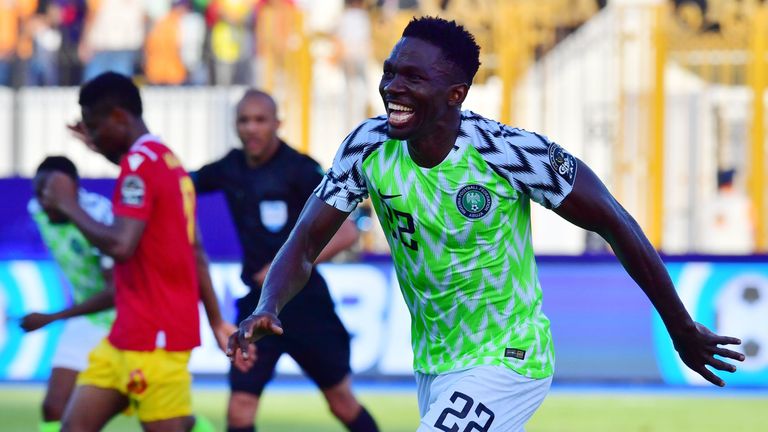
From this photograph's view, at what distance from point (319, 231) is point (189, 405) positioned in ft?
5.96

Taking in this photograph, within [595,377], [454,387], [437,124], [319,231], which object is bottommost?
[595,377]

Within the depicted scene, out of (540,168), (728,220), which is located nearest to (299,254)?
(540,168)

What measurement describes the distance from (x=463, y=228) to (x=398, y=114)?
0.48 metres

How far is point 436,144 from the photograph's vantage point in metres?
5.09

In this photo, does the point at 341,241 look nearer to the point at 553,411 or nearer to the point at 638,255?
the point at 638,255

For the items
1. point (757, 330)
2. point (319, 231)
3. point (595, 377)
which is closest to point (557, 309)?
point (595, 377)

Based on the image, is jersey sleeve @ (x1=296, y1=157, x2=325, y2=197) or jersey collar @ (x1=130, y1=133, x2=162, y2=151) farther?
jersey sleeve @ (x1=296, y1=157, x2=325, y2=197)

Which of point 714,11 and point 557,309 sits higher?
point 714,11

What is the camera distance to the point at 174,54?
16.2 meters

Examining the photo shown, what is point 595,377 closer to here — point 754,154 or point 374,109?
point 754,154

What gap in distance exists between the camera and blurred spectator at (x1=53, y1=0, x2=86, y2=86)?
16.6 metres

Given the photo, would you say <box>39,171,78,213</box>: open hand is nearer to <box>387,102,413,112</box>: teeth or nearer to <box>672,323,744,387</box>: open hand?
<box>387,102,413,112</box>: teeth

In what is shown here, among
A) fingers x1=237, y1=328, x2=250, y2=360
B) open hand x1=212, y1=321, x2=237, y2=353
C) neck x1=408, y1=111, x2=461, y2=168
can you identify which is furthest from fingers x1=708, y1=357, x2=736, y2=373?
open hand x1=212, y1=321, x2=237, y2=353

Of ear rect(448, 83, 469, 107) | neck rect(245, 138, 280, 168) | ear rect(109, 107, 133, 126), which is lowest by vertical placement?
neck rect(245, 138, 280, 168)
